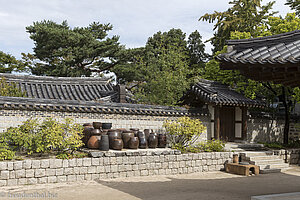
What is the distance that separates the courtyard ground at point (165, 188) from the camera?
314 inches

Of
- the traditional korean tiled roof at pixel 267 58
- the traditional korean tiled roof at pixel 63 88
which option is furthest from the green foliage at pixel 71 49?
the traditional korean tiled roof at pixel 267 58

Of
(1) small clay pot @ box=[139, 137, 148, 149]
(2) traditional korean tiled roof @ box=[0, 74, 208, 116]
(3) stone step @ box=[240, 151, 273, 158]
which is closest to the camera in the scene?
(2) traditional korean tiled roof @ box=[0, 74, 208, 116]

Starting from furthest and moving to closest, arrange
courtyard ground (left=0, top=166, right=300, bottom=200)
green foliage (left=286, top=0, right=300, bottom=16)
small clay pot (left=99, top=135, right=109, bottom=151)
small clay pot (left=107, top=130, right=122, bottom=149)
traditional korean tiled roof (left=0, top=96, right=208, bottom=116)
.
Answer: green foliage (left=286, top=0, right=300, bottom=16), traditional korean tiled roof (left=0, top=96, right=208, bottom=116), small clay pot (left=107, top=130, right=122, bottom=149), small clay pot (left=99, top=135, right=109, bottom=151), courtyard ground (left=0, top=166, right=300, bottom=200)

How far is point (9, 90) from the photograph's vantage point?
608 inches

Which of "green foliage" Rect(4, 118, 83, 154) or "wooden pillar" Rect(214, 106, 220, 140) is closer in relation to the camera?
"green foliage" Rect(4, 118, 83, 154)

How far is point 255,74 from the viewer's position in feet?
17.7

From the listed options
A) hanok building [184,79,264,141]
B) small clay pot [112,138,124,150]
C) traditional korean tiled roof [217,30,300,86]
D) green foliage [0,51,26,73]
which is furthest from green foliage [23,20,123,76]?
traditional korean tiled roof [217,30,300,86]

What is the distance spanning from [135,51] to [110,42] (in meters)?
2.34

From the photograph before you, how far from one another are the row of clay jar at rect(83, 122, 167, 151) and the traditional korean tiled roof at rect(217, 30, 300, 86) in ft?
22.8

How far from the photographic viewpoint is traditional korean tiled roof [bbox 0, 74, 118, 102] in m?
16.5

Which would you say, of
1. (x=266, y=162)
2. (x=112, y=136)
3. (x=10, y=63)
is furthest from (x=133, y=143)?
(x=10, y=63)

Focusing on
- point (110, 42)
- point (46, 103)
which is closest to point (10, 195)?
point (46, 103)

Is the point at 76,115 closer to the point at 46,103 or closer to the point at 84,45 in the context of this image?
the point at 46,103

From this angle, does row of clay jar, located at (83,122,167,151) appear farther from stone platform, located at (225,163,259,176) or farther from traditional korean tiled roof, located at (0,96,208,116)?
stone platform, located at (225,163,259,176)
